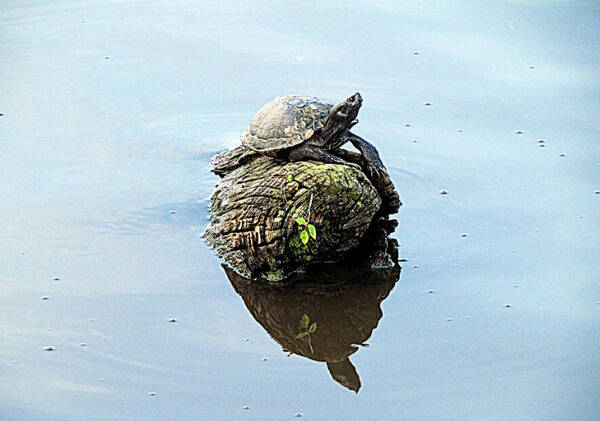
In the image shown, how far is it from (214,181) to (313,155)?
54.7 inches

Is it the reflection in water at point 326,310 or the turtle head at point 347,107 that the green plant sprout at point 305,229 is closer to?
the reflection in water at point 326,310

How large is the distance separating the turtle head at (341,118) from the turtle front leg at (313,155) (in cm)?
11

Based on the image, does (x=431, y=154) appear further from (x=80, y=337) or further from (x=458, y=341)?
(x=80, y=337)

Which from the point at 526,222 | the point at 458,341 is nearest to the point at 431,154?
the point at 526,222

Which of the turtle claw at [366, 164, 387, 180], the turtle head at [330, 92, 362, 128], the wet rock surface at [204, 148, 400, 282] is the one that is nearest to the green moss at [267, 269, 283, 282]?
the wet rock surface at [204, 148, 400, 282]

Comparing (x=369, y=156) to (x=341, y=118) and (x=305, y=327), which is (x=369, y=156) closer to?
(x=341, y=118)

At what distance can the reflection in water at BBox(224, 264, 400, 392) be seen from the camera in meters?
5.33

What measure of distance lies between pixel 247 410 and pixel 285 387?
288 millimetres

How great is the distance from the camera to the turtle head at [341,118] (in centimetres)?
594

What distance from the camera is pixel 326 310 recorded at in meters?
5.66

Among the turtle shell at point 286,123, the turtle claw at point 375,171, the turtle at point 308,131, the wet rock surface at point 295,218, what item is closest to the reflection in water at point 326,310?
the wet rock surface at point 295,218

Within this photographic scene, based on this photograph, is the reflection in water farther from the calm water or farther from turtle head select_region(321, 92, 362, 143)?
turtle head select_region(321, 92, 362, 143)

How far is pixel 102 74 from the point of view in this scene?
366 inches

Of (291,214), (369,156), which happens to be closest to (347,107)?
(369,156)
